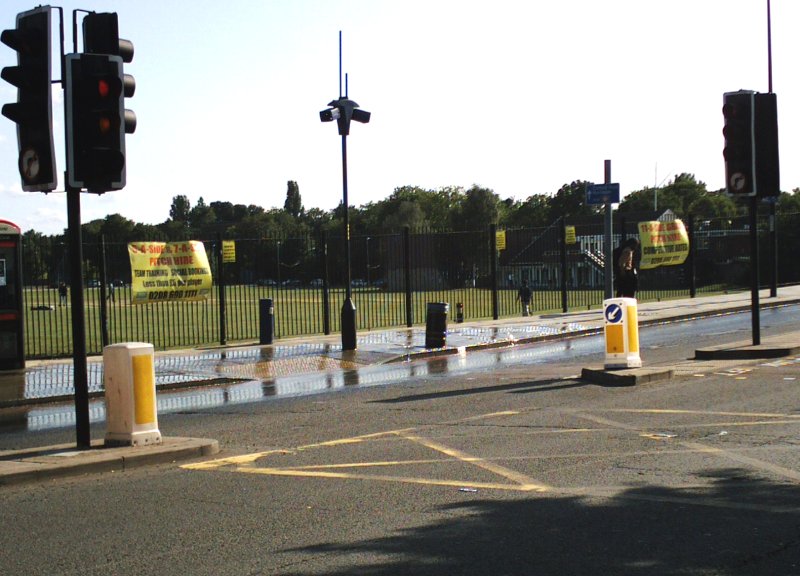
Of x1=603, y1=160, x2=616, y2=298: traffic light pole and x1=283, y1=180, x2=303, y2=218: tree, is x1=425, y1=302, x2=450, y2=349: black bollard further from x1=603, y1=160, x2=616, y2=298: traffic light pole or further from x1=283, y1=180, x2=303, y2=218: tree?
x1=283, y1=180, x2=303, y2=218: tree

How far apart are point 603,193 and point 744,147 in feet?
28.7

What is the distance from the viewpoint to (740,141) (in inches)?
669

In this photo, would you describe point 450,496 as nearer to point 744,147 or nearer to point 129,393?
point 129,393

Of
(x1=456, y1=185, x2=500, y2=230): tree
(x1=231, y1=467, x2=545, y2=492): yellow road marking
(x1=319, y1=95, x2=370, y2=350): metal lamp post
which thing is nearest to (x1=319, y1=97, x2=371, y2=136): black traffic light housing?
(x1=319, y1=95, x2=370, y2=350): metal lamp post

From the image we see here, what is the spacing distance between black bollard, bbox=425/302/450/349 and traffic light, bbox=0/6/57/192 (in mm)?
12549

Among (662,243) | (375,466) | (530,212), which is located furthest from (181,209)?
(375,466)

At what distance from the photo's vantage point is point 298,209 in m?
179

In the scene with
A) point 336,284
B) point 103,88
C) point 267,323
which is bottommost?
point 267,323

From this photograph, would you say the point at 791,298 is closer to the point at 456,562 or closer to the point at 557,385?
the point at 557,385

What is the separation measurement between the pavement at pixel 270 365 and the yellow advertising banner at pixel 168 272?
4.02 ft

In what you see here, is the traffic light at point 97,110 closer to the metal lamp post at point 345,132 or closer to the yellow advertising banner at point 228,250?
the metal lamp post at point 345,132

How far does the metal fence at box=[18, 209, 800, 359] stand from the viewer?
24.4m

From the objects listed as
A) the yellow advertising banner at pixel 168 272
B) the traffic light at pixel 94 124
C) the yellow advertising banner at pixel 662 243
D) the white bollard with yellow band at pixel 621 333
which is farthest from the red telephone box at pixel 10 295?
the yellow advertising banner at pixel 662 243

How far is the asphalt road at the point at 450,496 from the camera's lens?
6.03 meters
